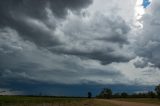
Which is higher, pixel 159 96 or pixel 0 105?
pixel 159 96

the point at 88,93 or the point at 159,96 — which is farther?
the point at 159,96

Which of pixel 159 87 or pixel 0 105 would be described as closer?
pixel 0 105

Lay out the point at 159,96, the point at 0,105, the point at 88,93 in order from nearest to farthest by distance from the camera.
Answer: the point at 0,105 < the point at 88,93 < the point at 159,96

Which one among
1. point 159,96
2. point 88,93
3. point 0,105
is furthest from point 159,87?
point 0,105

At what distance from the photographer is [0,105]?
1786 inches

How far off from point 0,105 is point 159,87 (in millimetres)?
144169

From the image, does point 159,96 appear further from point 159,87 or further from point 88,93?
point 88,93

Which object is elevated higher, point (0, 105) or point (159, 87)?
point (159, 87)

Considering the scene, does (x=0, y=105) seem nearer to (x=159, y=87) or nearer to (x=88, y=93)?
(x=88, y=93)

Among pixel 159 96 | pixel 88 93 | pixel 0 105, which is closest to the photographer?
pixel 0 105

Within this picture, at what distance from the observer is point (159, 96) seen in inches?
6919

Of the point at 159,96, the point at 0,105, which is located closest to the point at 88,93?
the point at 159,96

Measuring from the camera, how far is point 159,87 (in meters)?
179

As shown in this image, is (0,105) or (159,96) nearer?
(0,105)
